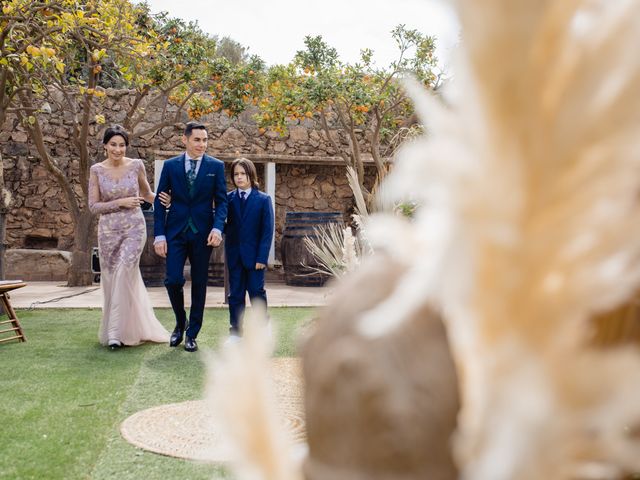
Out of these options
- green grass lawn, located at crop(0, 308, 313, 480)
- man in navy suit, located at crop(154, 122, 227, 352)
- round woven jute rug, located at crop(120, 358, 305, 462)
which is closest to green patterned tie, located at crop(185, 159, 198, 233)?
man in navy suit, located at crop(154, 122, 227, 352)

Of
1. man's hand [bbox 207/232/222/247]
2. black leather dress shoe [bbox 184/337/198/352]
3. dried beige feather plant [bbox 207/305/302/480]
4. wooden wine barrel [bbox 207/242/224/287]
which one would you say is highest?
man's hand [bbox 207/232/222/247]

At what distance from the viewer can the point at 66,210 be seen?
38.4ft

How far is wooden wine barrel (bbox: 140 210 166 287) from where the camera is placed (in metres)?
10.3

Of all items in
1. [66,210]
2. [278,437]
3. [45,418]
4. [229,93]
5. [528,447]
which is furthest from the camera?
[66,210]

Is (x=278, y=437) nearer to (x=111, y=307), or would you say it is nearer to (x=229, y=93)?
(x=111, y=307)

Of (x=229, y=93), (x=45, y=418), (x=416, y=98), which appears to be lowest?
(x=45, y=418)

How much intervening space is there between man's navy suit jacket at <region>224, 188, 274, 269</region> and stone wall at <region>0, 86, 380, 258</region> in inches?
241

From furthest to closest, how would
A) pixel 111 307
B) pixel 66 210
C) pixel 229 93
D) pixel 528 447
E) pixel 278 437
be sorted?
pixel 66 210 < pixel 229 93 < pixel 111 307 < pixel 278 437 < pixel 528 447

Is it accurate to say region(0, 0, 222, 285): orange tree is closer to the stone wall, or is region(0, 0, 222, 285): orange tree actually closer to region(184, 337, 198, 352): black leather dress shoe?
the stone wall

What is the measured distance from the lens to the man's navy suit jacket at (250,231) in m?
5.64

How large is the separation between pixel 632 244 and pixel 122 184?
18.5 ft

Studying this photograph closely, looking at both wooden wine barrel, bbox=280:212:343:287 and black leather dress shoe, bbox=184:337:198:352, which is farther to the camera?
wooden wine barrel, bbox=280:212:343:287

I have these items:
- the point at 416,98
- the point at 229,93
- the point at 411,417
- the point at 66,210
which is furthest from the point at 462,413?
the point at 66,210

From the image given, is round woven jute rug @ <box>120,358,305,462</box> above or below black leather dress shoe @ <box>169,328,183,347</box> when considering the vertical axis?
below
